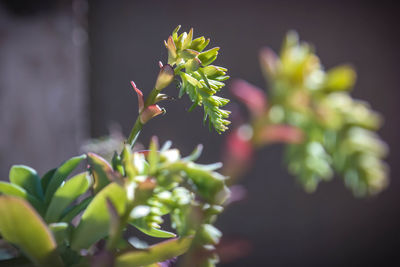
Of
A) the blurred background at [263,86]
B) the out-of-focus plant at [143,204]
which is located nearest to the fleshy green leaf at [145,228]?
the out-of-focus plant at [143,204]

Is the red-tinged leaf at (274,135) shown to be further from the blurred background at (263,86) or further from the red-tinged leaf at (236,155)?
the blurred background at (263,86)

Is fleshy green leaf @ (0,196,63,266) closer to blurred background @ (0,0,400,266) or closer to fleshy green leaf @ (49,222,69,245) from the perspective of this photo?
fleshy green leaf @ (49,222,69,245)

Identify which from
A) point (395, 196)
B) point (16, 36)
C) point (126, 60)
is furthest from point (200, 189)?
point (395, 196)

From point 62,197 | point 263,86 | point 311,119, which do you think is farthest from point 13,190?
point 263,86

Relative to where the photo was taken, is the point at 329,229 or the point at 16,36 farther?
the point at 329,229

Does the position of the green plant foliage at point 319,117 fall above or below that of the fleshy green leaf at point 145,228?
above

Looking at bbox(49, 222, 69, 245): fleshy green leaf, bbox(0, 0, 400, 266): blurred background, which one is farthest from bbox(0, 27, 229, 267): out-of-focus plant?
bbox(0, 0, 400, 266): blurred background

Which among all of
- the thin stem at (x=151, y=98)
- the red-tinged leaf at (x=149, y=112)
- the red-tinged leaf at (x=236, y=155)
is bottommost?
the red-tinged leaf at (x=236, y=155)

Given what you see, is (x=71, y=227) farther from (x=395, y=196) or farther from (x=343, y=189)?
(x=395, y=196)
